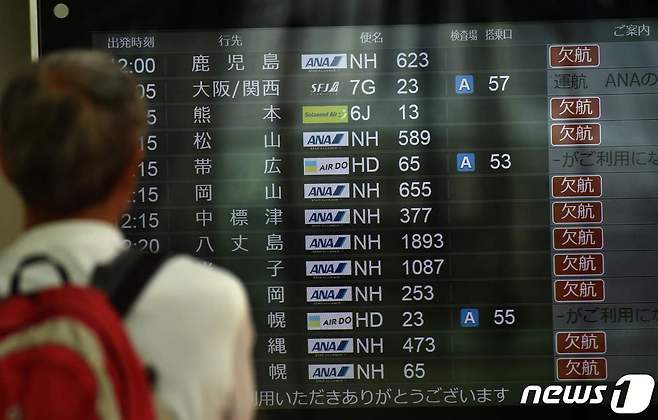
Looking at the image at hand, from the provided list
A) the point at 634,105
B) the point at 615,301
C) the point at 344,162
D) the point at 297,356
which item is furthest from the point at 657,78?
the point at 297,356

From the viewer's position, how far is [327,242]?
83.4 inches

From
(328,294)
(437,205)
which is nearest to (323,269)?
(328,294)

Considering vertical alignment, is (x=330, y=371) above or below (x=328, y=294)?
below

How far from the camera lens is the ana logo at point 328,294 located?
2123 millimetres

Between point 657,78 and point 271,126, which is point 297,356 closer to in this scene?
point 271,126

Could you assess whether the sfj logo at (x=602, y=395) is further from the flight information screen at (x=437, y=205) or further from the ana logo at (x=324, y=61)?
the ana logo at (x=324, y=61)

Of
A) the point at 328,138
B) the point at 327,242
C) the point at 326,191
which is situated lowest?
the point at 327,242

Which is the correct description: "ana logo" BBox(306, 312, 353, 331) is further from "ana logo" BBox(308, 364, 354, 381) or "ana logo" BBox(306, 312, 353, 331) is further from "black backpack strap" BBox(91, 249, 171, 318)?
"black backpack strap" BBox(91, 249, 171, 318)

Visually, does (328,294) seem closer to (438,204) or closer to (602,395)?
(438,204)

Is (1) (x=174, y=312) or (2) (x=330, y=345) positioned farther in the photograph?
(2) (x=330, y=345)

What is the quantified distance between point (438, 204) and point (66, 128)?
1264 millimetres

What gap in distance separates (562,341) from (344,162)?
1.97ft

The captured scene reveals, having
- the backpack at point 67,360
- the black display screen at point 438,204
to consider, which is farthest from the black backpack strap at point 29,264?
the black display screen at point 438,204

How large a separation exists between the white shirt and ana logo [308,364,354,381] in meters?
1.15
